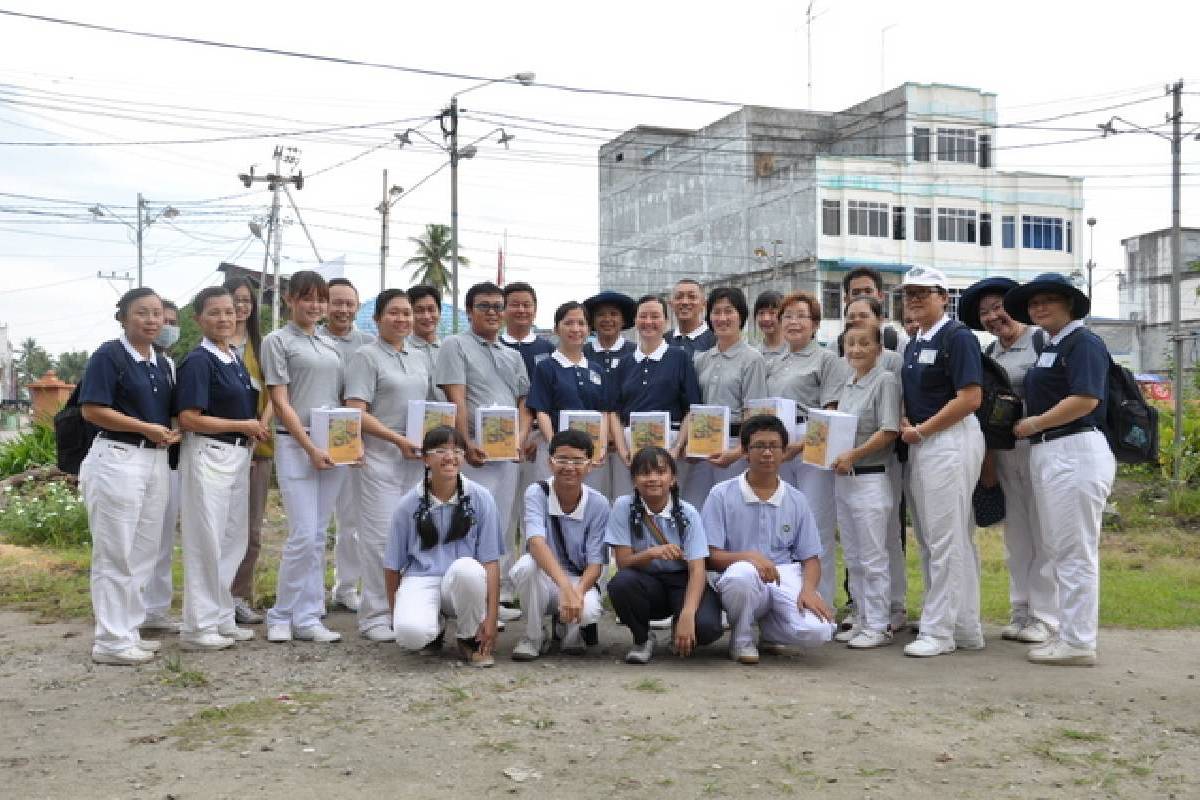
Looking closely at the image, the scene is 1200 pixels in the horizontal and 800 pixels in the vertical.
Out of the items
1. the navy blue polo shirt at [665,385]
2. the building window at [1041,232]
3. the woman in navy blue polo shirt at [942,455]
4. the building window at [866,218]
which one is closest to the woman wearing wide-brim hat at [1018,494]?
the woman in navy blue polo shirt at [942,455]

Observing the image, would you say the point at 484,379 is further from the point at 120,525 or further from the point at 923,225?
the point at 923,225

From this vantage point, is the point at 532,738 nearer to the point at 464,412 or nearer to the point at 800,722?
the point at 800,722

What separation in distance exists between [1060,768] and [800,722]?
1099 millimetres

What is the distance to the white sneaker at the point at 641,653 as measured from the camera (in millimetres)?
6180

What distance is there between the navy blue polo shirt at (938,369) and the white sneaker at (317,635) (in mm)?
3780

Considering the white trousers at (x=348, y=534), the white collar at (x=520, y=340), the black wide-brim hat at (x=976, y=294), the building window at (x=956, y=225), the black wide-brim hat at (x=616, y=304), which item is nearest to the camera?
the black wide-brim hat at (x=976, y=294)

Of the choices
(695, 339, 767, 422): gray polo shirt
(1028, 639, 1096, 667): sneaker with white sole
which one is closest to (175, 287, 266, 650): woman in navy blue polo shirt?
(695, 339, 767, 422): gray polo shirt

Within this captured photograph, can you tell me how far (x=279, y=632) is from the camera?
6.85m

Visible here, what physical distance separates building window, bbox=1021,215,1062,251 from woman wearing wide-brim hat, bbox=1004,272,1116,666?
134ft

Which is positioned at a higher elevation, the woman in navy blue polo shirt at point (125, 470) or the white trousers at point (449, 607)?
the woman in navy blue polo shirt at point (125, 470)

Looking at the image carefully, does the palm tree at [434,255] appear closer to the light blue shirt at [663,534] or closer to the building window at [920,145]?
the building window at [920,145]

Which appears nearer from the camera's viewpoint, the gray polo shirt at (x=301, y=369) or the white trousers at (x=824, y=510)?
the gray polo shirt at (x=301, y=369)

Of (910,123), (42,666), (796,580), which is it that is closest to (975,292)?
(796,580)

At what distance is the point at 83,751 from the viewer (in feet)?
15.4
